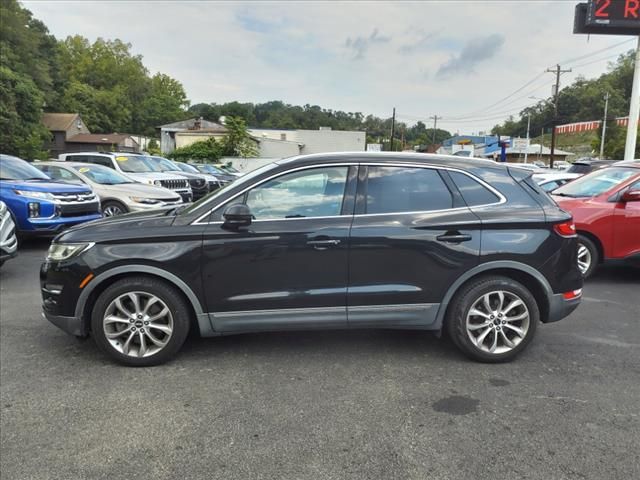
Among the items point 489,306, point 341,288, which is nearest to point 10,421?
point 341,288

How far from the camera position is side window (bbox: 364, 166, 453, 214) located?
389 cm

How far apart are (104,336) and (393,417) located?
2.31 metres

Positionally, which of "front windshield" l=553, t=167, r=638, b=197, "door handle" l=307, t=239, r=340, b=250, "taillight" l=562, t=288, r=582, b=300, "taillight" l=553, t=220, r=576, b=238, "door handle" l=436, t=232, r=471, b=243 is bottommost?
"taillight" l=562, t=288, r=582, b=300

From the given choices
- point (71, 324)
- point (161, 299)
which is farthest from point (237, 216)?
point (71, 324)

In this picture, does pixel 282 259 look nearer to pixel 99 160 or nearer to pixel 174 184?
pixel 174 184

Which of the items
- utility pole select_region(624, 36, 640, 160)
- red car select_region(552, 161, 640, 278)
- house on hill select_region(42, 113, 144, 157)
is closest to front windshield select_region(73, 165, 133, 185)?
red car select_region(552, 161, 640, 278)

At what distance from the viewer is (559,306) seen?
13.2ft

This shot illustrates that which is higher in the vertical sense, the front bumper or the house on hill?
the house on hill

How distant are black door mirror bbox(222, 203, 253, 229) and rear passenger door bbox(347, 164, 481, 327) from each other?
2.70 feet

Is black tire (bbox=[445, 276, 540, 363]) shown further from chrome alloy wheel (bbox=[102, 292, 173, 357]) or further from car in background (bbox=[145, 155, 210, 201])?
car in background (bbox=[145, 155, 210, 201])

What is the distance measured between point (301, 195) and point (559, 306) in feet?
7.63

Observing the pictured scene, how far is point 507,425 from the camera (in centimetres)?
307

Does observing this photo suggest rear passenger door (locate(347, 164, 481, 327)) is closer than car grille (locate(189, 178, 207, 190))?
Yes

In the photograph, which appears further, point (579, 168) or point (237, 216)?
point (579, 168)
